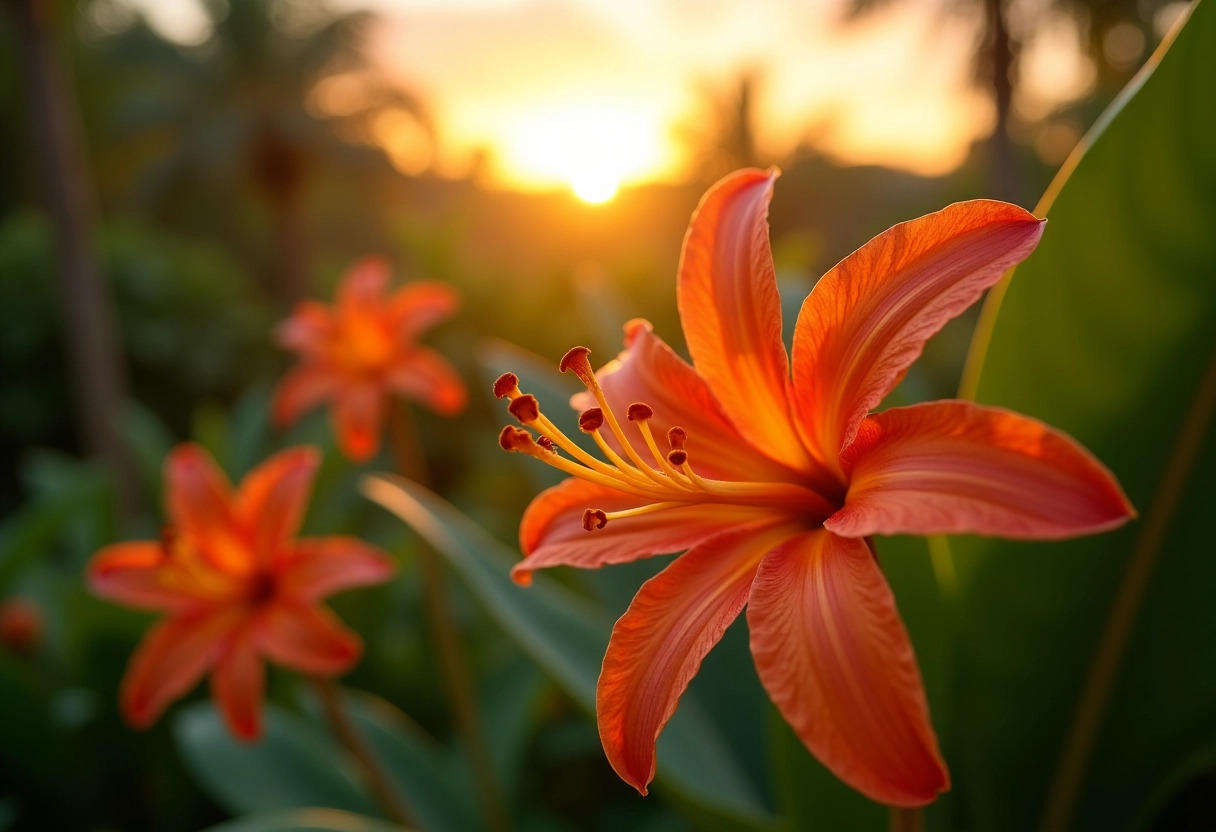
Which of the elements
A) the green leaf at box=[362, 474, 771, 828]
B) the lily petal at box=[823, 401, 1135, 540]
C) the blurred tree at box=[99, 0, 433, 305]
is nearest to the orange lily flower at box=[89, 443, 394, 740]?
the green leaf at box=[362, 474, 771, 828]

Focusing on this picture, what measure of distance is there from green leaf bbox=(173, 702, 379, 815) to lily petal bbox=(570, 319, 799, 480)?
1042 millimetres

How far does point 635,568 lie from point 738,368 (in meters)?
0.54

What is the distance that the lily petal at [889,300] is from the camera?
0.52 metres

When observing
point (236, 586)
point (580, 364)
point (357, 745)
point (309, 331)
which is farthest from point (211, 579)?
point (580, 364)

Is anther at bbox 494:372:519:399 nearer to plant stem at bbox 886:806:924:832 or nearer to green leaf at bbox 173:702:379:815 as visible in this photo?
plant stem at bbox 886:806:924:832

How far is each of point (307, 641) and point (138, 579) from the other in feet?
1.01

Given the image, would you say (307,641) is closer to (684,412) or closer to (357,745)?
(357,745)

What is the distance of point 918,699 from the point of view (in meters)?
0.46

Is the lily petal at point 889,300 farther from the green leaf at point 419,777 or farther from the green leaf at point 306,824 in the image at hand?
the green leaf at point 419,777

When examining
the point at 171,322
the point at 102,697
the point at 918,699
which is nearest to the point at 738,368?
the point at 918,699

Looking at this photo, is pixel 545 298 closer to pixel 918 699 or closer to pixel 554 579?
pixel 554 579

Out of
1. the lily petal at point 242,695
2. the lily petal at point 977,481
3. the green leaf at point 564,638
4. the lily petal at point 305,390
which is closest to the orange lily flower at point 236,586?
the lily petal at point 242,695

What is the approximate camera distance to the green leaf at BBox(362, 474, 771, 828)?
0.90 meters

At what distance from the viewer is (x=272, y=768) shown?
150cm
